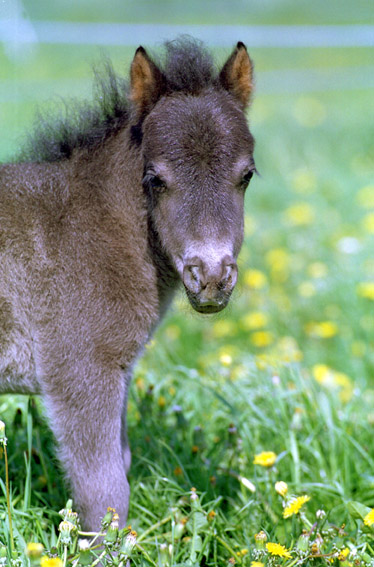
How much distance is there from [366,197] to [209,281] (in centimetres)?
484

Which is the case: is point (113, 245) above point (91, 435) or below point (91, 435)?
above

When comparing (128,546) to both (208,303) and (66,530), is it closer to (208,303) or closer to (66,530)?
(66,530)

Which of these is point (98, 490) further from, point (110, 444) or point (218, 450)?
point (218, 450)

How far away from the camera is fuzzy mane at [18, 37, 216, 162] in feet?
10.7

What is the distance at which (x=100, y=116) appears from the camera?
11.3 ft

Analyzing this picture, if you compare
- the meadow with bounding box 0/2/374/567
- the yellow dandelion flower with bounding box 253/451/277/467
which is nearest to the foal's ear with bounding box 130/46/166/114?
the meadow with bounding box 0/2/374/567

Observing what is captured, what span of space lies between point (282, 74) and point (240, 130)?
36.1 feet

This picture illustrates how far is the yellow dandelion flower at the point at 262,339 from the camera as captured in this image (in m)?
5.06

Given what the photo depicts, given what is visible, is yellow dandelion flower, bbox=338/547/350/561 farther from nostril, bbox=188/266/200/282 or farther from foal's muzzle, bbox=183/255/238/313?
nostril, bbox=188/266/200/282

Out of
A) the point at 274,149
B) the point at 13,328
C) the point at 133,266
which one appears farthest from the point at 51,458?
the point at 274,149

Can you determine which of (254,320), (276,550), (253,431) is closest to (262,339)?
(254,320)

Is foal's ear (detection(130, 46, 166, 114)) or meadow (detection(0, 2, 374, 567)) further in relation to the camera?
foal's ear (detection(130, 46, 166, 114))

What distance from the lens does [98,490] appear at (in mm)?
3000

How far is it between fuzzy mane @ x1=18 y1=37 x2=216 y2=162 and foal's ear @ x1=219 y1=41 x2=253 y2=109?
7 cm
